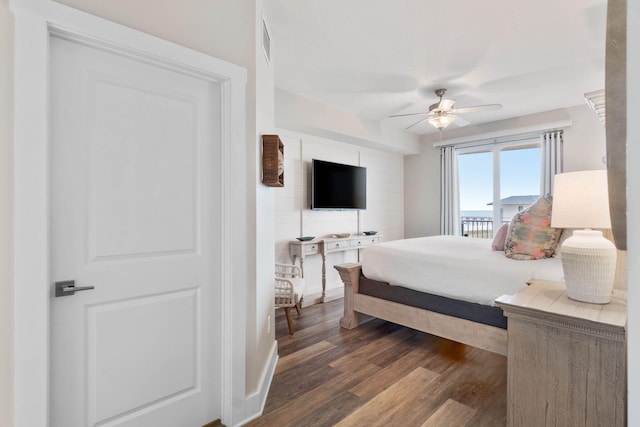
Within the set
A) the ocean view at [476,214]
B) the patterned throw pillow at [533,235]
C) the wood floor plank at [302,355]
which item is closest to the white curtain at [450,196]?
the ocean view at [476,214]

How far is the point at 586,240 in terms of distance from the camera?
1.57 m

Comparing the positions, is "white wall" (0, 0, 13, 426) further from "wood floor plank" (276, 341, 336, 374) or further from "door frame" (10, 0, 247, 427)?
"wood floor plank" (276, 341, 336, 374)

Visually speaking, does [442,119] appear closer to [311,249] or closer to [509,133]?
[509,133]

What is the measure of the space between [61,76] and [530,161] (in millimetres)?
5341

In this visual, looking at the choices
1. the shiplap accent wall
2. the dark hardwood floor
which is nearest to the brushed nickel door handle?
the dark hardwood floor

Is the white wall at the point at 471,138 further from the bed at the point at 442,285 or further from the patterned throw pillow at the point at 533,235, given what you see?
the patterned throw pillow at the point at 533,235

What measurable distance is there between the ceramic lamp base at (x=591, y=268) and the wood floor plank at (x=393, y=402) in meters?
1.12

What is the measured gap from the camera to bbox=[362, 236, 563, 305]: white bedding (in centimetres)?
222

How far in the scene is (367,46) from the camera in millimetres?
2656

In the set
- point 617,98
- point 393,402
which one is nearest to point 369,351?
point 393,402

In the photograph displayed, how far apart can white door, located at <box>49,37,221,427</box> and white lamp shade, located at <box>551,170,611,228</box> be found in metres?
1.85

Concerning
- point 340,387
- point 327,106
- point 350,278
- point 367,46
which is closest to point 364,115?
point 327,106

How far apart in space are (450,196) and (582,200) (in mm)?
3787

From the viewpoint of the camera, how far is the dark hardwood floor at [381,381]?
186cm
